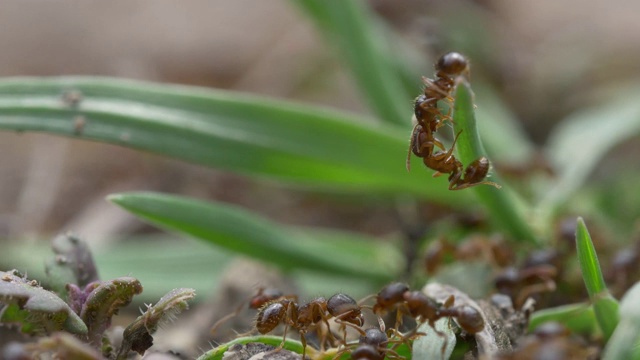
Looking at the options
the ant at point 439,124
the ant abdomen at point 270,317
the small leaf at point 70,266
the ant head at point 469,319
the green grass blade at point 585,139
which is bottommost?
the ant head at point 469,319

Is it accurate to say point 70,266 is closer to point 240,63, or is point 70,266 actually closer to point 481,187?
point 481,187

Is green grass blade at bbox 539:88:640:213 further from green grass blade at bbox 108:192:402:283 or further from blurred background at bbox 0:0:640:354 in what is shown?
green grass blade at bbox 108:192:402:283

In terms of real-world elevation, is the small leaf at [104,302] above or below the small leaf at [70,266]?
below

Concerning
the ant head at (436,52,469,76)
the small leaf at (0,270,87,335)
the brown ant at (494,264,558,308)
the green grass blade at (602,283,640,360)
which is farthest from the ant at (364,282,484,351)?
the small leaf at (0,270,87,335)

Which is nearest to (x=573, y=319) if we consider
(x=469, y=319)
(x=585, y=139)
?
(x=469, y=319)

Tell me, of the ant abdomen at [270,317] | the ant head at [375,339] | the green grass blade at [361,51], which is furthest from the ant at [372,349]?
the green grass blade at [361,51]

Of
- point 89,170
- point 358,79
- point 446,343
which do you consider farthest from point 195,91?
point 89,170

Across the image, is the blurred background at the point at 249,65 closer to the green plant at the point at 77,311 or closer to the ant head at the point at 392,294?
the ant head at the point at 392,294
